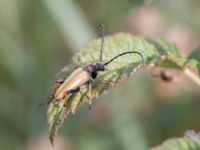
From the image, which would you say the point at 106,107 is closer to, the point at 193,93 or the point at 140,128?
the point at 140,128

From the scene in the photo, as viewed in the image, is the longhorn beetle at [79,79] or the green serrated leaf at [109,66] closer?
the green serrated leaf at [109,66]

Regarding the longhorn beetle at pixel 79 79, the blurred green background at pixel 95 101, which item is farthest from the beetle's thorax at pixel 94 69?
the blurred green background at pixel 95 101

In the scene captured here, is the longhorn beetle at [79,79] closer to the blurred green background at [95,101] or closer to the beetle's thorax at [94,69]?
the beetle's thorax at [94,69]

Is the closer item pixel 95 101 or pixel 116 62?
pixel 116 62

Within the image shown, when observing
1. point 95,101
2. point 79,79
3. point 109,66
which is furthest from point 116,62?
point 95,101

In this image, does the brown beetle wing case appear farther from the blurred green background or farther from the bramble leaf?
the blurred green background

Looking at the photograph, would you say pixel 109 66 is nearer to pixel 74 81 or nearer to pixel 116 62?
pixel 116 62

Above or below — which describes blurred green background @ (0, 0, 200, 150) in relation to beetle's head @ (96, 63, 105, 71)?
below

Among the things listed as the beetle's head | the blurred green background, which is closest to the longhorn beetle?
the beetle's head
